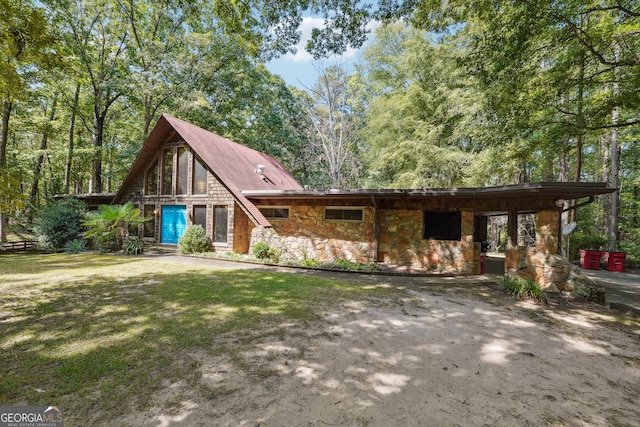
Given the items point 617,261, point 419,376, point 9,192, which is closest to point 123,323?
point 9,192

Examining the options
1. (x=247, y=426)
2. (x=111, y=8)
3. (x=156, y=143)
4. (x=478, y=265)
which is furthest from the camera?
(x=111, y=8)

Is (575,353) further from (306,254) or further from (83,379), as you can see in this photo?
(306,254)

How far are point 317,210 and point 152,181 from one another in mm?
9312

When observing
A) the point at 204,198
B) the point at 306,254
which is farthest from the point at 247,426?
the point at 204,198

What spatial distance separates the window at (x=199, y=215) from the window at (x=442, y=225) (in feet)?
32.7

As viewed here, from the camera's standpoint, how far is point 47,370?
9.65ft

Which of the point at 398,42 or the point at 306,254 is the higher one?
the point at 398,42

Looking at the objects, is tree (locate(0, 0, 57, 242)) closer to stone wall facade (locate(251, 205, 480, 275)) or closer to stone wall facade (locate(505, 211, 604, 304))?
stone wall facade (locate(251, 205, 480, 275))

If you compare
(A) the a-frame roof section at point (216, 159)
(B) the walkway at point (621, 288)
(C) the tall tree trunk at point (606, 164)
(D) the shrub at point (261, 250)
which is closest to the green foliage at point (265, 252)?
(D) the shrub at point (261, 250)

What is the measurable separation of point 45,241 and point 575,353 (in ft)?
60.2

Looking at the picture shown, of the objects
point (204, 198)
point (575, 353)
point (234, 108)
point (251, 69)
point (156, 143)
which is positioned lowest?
point (575, 353)

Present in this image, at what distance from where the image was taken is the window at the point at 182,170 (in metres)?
13.4

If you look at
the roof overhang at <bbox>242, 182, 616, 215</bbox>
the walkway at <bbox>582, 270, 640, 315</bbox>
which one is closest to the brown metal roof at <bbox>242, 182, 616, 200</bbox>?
the roof overhang at <bbox>242, 182, 616, 215</bbox>

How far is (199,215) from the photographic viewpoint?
517 inches
